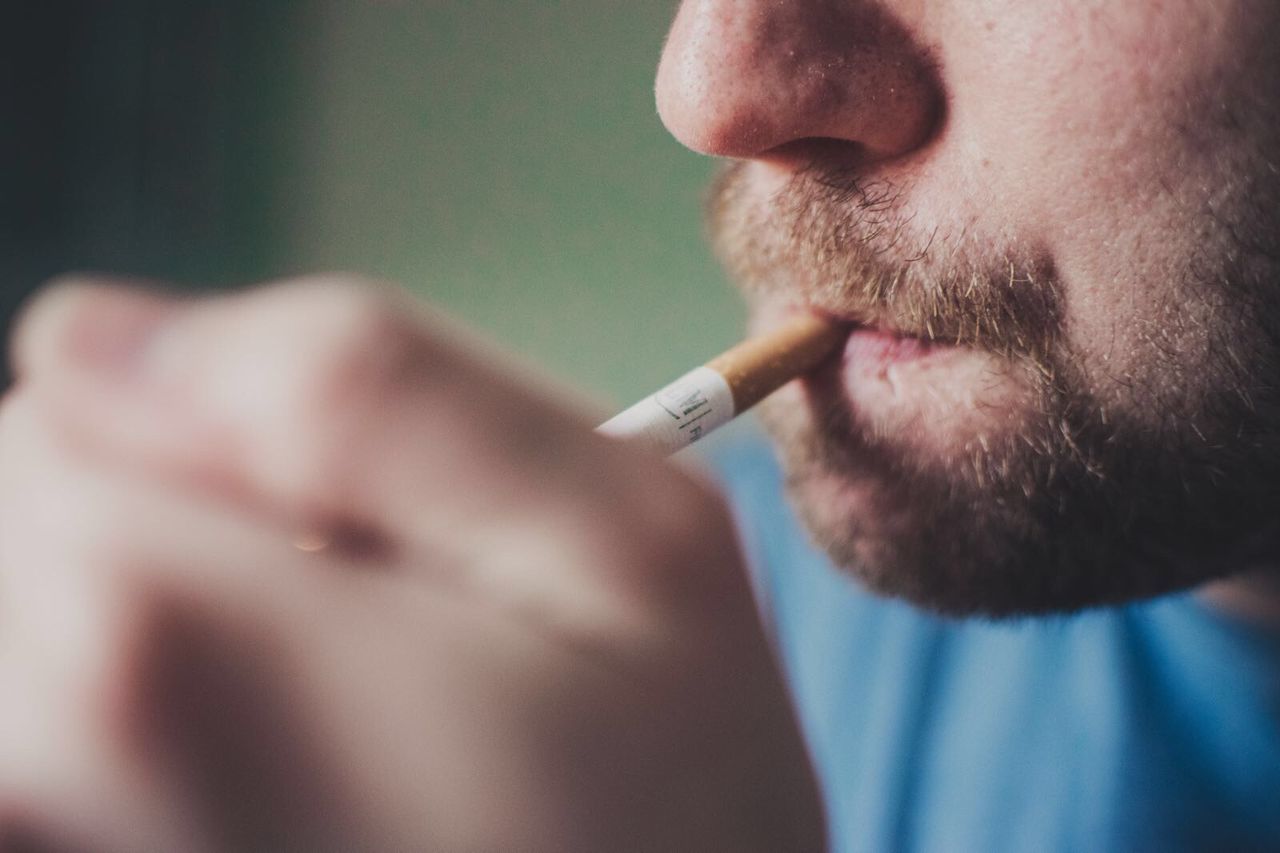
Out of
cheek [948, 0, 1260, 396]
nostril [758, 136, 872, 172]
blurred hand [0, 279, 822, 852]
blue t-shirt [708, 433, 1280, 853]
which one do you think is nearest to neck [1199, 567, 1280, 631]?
blue t-shirt [708, 433, 1280, 853]

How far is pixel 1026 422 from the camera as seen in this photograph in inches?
15.1

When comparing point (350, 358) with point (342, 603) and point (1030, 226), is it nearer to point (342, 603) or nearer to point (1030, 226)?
point (342, 603)

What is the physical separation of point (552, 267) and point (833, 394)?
2.21ft

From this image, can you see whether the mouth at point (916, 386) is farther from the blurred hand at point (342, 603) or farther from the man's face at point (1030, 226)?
the blurred hand at point (342, 603)

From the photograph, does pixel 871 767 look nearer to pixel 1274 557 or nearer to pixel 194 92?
pixel 1274 557

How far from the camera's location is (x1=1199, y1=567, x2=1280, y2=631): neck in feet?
1.89

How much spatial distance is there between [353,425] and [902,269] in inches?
10.7

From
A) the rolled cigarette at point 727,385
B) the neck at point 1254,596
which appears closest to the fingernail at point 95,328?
the rolled cigarette at point 727,385

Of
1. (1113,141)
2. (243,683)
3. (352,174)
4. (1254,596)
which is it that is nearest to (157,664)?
(243,683)

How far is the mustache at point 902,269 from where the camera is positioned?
362mm

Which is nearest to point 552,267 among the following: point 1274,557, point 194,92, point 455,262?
point 455,262

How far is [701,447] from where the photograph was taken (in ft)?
3.85

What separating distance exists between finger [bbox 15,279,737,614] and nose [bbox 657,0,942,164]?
0.72ft

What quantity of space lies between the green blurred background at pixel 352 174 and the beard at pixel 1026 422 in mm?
502
